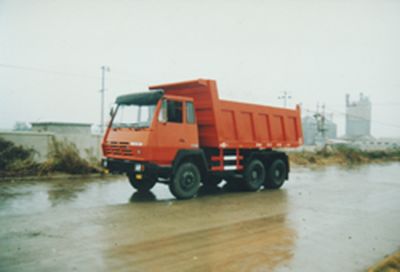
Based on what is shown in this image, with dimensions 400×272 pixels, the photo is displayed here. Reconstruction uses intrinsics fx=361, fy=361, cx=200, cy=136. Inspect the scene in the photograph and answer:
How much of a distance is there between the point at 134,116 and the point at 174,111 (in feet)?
3.63

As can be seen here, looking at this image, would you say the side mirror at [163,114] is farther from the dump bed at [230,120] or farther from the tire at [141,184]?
the tire at [141,184]

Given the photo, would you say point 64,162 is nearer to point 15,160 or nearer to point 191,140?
point 15,160

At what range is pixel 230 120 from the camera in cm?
1121

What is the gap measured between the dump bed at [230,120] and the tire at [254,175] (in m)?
0.63

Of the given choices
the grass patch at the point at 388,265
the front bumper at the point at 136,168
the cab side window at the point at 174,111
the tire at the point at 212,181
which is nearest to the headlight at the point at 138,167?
the front bumper at the point at 136,168

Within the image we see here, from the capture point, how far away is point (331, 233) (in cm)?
653

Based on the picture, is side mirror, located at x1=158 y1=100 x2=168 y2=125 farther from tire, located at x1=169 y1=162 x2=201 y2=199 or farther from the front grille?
tire, located at x1=169 y1=162 x2=201 y2=199

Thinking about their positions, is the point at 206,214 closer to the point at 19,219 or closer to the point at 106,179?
the point at 19,219

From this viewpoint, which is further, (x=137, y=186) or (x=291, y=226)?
(x=137, y=186)

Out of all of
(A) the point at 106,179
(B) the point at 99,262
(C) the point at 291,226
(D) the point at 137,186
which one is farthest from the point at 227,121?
(B) the point at 99,262

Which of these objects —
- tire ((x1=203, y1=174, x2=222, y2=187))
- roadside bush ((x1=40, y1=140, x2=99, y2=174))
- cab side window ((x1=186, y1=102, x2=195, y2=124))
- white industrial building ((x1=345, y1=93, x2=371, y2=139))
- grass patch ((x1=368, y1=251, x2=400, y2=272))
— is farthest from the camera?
white industrial building ((x1=345, y1=93, x2=371, y2=139))

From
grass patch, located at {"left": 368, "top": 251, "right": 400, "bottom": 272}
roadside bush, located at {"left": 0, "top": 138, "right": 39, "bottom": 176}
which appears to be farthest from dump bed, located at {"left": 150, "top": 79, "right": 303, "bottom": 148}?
grass patch, located at {"left": 368, "top": 251, "right": 400, "bottom": 272}

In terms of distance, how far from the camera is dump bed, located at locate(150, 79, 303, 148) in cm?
1062

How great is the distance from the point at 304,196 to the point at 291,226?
4172mm
